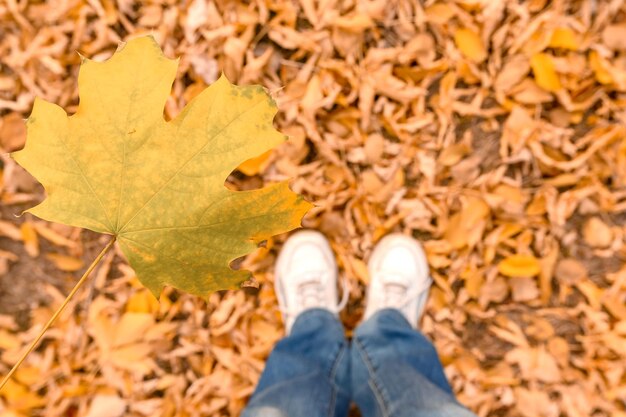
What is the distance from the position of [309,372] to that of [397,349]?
260 mm

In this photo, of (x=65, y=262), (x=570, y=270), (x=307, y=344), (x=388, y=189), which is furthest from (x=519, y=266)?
(x=65, y=262)

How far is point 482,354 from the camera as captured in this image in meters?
1.45

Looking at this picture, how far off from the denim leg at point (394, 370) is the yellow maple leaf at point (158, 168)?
76 cm

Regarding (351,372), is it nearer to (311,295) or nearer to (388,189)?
(311,295)

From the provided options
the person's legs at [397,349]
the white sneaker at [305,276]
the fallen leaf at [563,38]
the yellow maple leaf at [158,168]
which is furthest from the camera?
the white sneaker at [305,276]

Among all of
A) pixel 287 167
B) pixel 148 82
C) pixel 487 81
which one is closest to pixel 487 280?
pixel 487 81

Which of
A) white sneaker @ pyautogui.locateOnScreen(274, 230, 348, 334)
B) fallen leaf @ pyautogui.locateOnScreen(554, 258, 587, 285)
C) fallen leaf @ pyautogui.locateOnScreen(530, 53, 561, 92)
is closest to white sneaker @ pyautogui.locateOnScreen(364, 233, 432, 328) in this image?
white sneaker @ pyautogui.locateOnScreen(274, 230, 348, 334)

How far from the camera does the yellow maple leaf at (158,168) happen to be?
1.84ft

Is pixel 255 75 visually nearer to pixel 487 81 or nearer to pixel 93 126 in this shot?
pixel 487 81

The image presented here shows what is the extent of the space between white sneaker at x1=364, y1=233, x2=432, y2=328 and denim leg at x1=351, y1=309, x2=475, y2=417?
5 centimetres

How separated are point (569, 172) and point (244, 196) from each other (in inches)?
45.7

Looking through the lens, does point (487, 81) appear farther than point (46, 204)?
Yes

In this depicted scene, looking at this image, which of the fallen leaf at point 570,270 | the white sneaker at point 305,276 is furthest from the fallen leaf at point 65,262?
the fallen leaf at point 570,270

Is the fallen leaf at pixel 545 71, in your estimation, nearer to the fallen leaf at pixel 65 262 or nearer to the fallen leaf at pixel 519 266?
the fallen leaf at pixel 519 266
